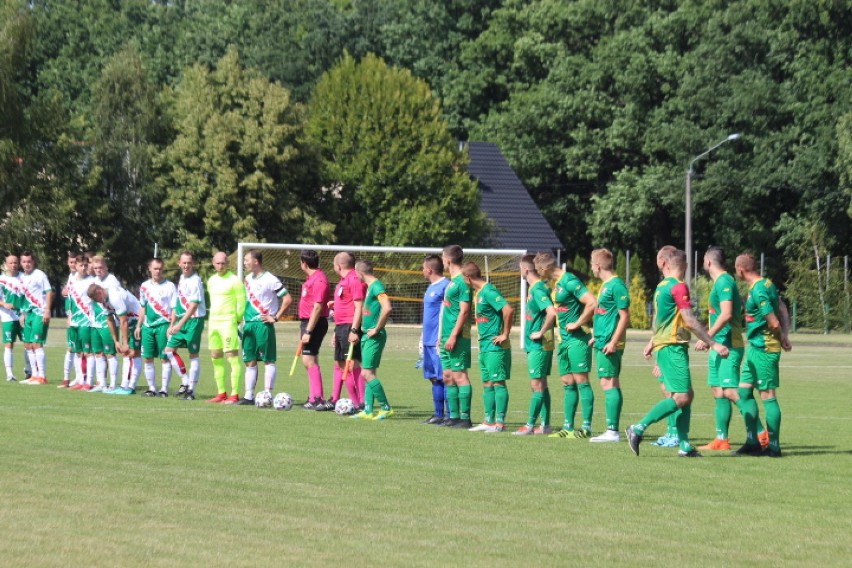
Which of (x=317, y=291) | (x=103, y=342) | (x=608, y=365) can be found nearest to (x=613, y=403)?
(x=608, y=365)

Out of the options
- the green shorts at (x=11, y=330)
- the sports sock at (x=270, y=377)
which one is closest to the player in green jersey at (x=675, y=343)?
the sports sock at (x=270, y=377)

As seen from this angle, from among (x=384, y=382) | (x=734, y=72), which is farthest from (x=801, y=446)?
(x=734, y=72)

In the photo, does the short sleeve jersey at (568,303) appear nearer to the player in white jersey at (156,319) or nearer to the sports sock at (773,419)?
the sports sock at (773,419)

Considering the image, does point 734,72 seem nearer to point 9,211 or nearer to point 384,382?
point 9,211

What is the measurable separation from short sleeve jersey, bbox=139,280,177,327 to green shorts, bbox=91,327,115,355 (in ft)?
3.87

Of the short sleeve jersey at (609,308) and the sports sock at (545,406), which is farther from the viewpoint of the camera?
the sports sock at (545,406)

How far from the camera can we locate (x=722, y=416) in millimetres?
14070

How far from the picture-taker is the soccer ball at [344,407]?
58.2 feet

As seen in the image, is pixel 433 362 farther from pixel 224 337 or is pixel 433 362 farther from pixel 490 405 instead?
pixel 224 337

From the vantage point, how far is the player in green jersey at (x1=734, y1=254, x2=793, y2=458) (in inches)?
531

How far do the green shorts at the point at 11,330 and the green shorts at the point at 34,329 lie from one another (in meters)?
0.34

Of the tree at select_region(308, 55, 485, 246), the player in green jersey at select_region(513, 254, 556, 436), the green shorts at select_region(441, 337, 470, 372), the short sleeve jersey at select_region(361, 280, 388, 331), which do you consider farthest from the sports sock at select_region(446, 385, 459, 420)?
the tree at select_region(308, 55, 485, 246)

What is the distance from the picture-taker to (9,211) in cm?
5669

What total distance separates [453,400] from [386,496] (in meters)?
6.03
